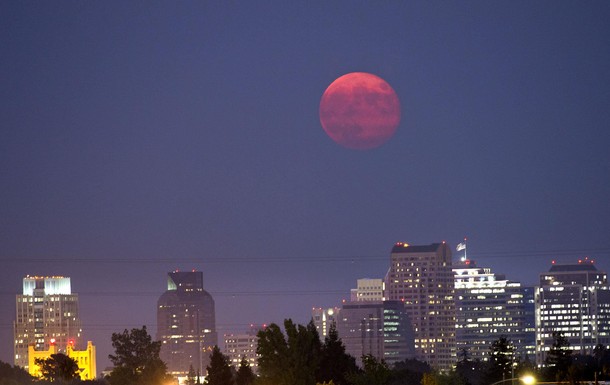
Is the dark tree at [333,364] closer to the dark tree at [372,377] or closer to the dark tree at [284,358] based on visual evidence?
the dark tree at [372,377]

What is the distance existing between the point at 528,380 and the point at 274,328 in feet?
160

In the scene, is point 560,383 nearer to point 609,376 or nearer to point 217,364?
point 609,376

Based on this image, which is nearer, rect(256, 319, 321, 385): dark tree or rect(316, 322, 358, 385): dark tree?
rect(256, 319, 321, 385): dark tree

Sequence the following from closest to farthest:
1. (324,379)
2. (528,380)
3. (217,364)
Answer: (528,380) → (324,379) → (217,364)

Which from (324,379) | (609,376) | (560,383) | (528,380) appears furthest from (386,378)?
(528,380)

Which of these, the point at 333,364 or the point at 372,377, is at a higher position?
the point at 333,364

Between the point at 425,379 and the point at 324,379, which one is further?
the point at 324,379

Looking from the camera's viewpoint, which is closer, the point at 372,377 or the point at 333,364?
the point at 372,377

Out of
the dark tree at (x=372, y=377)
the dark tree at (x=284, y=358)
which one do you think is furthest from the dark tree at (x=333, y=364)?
the dark tree at (x=284, y=358)

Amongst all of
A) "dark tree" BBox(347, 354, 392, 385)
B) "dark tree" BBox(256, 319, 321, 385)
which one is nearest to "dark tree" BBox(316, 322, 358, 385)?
"dark tree" BBox(347, 354, 392, 385)

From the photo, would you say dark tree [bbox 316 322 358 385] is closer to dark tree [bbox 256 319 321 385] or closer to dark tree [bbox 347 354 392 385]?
dark tree [bbox 347 354 392 385]

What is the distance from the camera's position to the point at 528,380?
132m

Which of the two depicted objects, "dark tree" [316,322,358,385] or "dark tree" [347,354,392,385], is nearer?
"dark tree" [347,354,392,385]

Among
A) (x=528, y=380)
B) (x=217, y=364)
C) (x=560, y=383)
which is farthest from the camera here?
(x=217, y=364)
